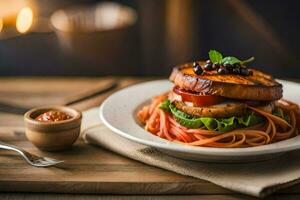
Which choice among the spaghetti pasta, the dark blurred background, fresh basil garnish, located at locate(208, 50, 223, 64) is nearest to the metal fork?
the spaghetti pasta

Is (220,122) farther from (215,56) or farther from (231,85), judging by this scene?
(215,56)

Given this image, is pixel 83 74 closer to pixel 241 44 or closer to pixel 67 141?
pixel 241 44

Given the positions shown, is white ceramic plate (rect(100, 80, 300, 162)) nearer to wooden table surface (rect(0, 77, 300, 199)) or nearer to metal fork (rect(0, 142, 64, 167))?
wooden table surface (rect(0, 77, 300, 199))

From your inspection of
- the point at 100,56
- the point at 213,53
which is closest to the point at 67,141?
the point at 213,53

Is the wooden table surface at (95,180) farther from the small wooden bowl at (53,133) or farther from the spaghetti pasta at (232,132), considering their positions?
the spaghetti pasta at (232,132)

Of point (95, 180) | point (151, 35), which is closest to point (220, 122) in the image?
point (95, 180)

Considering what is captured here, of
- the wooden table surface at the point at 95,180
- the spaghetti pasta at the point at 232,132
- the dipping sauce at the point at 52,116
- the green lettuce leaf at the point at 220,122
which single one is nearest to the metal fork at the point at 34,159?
the wooden table surface at the point at 95,180
